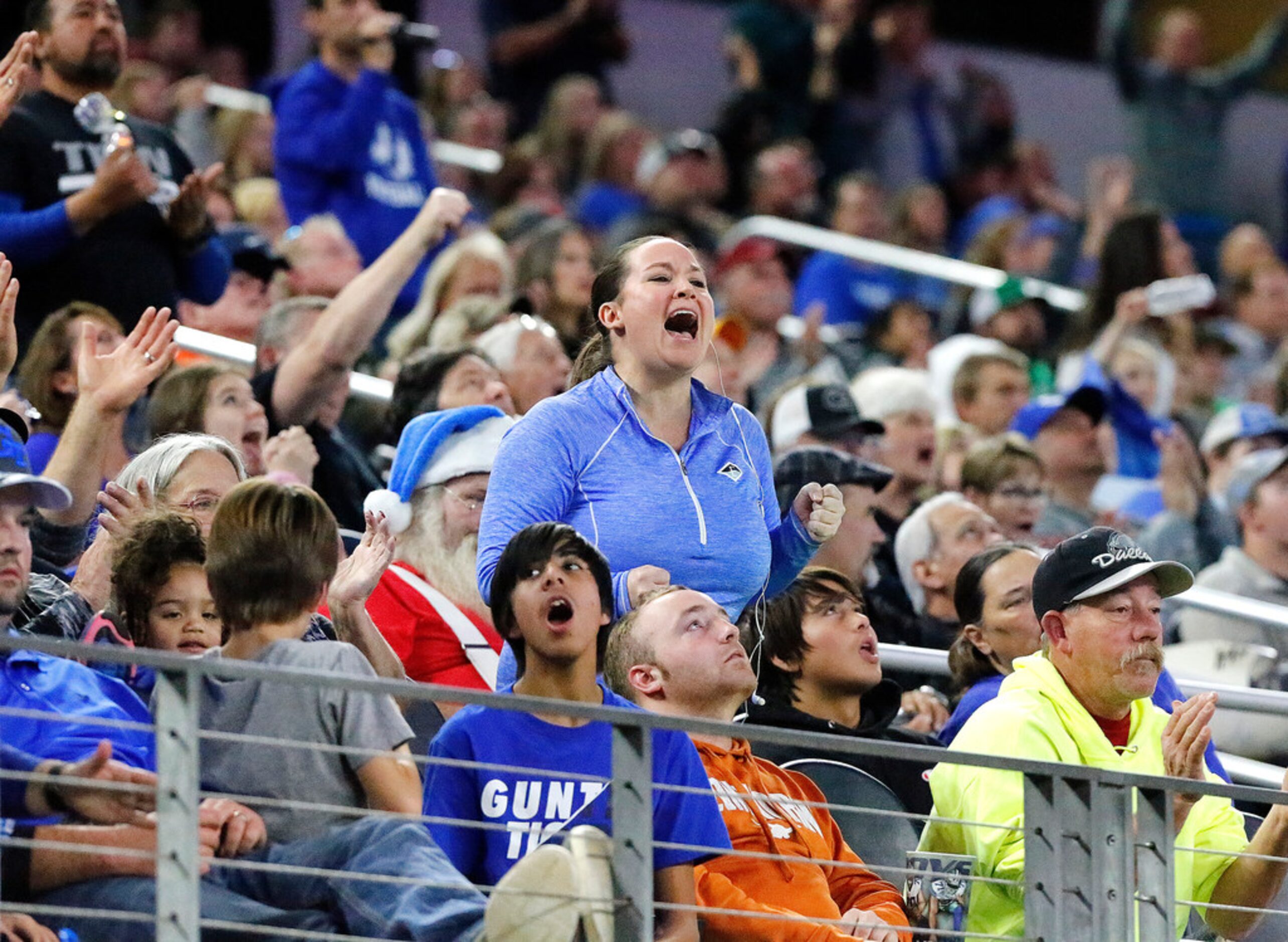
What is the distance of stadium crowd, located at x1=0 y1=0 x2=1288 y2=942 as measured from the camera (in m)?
3.82

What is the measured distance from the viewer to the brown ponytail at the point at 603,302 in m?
4.75

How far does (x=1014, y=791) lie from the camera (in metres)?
4.36

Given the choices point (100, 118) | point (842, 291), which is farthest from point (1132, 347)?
point (100, 118)

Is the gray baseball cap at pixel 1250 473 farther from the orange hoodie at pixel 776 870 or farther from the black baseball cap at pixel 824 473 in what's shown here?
the orange hoodie at pixel 776 870

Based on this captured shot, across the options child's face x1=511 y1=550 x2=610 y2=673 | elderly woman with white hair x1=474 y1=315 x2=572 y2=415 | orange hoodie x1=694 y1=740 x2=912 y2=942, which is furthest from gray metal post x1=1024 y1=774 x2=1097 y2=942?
elderly woman with white hair x1=474 y1=315 x2=572 y2=415

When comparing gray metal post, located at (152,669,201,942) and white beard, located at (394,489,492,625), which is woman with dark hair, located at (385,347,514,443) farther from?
gray metal post, located at (152,669,201,942)

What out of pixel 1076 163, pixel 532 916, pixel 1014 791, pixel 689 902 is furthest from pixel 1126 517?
pixel 1076 163

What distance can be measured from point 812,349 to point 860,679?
13.5 ft

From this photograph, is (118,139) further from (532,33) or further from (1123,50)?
(1123,50)

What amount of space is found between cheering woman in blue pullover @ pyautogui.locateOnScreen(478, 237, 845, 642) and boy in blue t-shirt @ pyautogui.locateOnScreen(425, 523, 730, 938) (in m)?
0.21

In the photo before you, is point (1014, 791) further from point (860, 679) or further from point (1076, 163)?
point (1076, 163)

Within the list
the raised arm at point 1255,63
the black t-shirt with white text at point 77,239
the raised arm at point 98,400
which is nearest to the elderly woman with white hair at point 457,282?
the black t-shirt with white text at point 77,239

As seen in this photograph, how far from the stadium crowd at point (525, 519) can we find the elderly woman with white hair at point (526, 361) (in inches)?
0.7

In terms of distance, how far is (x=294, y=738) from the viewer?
378 centimetres
